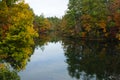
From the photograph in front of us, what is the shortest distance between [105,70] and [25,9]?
13.3 metres

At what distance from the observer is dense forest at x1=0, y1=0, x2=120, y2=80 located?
42.4 meters

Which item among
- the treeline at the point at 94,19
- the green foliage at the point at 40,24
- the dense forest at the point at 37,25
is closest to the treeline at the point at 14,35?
the dense forest at the point at 37,25

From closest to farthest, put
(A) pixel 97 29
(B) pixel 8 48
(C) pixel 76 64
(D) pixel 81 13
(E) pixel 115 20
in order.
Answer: (B) pixel 8 48
(C) pixel 76 64
(E) pixel 115 20
(A) pixel 97 29
(D) pixel 81 13

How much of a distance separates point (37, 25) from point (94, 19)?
6696 cm

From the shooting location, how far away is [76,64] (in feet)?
171

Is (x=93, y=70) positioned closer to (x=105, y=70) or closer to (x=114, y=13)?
(x=105, y=70)

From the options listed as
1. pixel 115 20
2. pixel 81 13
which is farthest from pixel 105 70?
pixel 81 13

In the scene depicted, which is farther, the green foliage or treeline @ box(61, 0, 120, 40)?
the green foliage

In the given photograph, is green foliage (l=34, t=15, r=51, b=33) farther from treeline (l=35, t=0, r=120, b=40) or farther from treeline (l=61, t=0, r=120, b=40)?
treeline (l=61, t=0, r=120, b=40)

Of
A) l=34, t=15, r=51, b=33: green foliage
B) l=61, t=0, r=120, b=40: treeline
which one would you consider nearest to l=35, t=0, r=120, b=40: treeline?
l=61, t=0, r=120, b=40: treeline

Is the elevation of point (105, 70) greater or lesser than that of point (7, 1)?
lesser

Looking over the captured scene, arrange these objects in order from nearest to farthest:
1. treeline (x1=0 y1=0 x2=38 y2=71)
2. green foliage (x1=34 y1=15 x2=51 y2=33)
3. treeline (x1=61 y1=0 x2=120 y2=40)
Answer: treeline (x1=0 y1=0 x2=38 y2=71) < treeline (x1=61 y1=0 x2=120 y2=40) < green foliage (x1=34 y1=15 x2=51 y2=33)

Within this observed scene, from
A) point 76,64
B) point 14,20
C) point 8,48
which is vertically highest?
point 14,20

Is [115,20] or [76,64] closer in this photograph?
[76,64]
